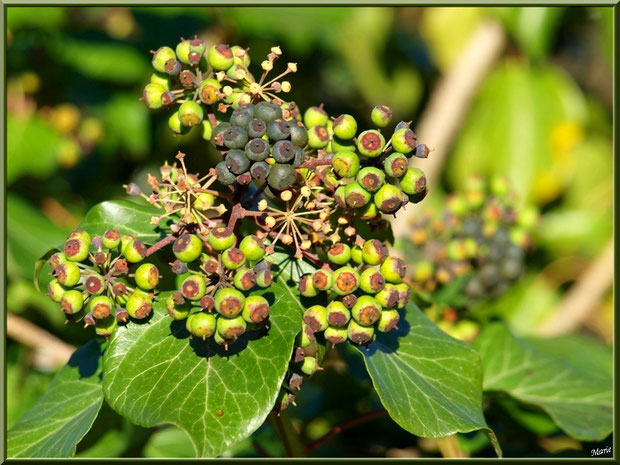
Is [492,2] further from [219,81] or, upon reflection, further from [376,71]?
[376,71]

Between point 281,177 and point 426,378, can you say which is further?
point 426,378

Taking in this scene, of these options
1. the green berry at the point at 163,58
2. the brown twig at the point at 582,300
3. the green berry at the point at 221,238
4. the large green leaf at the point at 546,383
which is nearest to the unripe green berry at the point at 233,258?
the green berry at the point at 221,238

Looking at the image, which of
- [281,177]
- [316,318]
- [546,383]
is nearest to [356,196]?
[281,177]

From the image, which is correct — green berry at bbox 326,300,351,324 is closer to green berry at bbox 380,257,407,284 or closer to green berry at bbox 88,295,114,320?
green berry at bbox 380,257,407,284

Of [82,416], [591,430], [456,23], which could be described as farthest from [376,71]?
[82,416]

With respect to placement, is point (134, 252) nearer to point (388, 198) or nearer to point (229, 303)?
point (229, 303)
